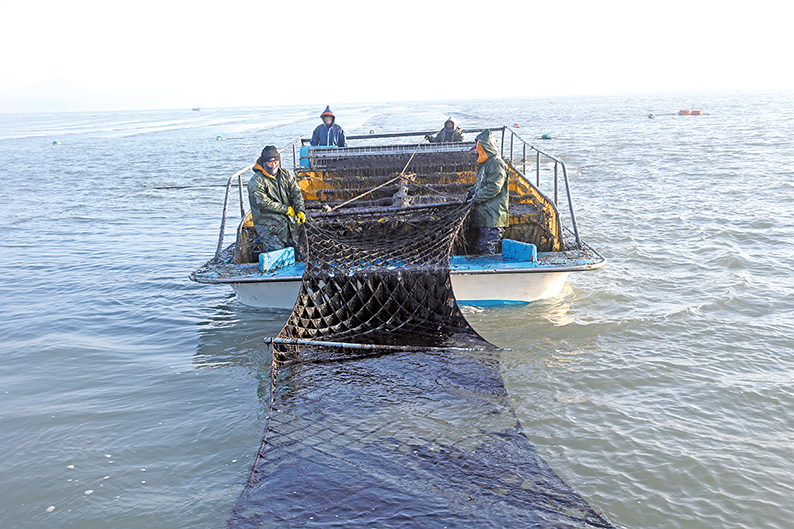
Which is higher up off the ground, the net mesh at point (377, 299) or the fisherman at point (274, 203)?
the fisherman at point (274, 203)

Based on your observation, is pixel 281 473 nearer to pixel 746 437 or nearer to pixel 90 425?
pixel 90 425

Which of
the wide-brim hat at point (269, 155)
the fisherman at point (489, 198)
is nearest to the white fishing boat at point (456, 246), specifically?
the fisherman at point (489, 198)

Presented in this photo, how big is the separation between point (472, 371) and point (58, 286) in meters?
7.73

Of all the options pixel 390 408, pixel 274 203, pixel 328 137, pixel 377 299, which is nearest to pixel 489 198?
pixel 377 299

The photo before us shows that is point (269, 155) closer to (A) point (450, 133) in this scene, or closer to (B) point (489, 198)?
(B) point (489, 198)

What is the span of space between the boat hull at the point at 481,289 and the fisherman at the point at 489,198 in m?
0.62

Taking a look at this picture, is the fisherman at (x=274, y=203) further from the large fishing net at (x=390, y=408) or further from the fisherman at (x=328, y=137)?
the fisherman at (x=328, y=137)

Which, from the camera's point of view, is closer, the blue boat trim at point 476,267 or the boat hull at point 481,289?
the blue boat trim at point 476,267

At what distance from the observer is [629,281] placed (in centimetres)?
880

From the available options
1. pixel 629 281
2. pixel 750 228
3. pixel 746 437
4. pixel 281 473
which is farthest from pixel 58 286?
pixel 750 228

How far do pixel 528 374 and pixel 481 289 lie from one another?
1860mm

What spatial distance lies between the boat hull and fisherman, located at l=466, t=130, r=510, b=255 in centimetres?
62

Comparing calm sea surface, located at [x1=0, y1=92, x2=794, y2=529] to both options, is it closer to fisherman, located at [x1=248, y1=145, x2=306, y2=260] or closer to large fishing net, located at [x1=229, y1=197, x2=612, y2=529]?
large fishing net, located at [x1=229, y1=197, x2=612, y2=529]

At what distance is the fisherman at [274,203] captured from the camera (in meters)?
7.49
